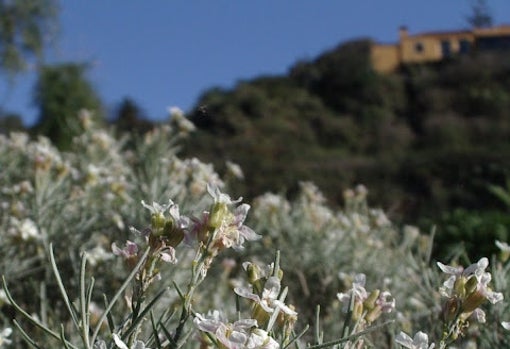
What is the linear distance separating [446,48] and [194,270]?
2167 centimetres

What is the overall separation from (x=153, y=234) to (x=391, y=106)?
20.5 m

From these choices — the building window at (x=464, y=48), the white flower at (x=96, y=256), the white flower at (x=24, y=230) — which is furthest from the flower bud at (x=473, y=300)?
the building window at (x=464, y=48)

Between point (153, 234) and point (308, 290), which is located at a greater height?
point (153, 234)

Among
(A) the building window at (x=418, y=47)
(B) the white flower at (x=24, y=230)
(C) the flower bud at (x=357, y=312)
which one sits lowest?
(C) the flower bud at (x=357, y=312)

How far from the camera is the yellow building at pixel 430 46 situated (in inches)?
794

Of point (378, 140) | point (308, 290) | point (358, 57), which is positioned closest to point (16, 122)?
point (308, 290)

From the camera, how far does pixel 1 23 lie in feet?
43.5

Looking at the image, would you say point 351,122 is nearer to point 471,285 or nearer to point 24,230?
point 24,230

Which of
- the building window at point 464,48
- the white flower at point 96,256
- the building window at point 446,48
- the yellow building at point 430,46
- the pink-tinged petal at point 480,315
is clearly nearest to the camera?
the pink-tinged petal at point 480,315

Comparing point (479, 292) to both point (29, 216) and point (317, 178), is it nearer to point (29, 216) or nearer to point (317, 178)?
point (29, 216)

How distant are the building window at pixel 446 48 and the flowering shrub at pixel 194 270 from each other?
56.6ft

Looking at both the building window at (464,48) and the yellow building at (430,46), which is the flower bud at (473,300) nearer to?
the yellow building at (430,46)

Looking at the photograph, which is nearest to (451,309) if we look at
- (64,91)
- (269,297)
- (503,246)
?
(269,297)

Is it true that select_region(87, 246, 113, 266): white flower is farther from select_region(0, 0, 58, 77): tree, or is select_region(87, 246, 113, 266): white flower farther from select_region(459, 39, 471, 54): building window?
select_region(459, 39, 471, 54): building window
